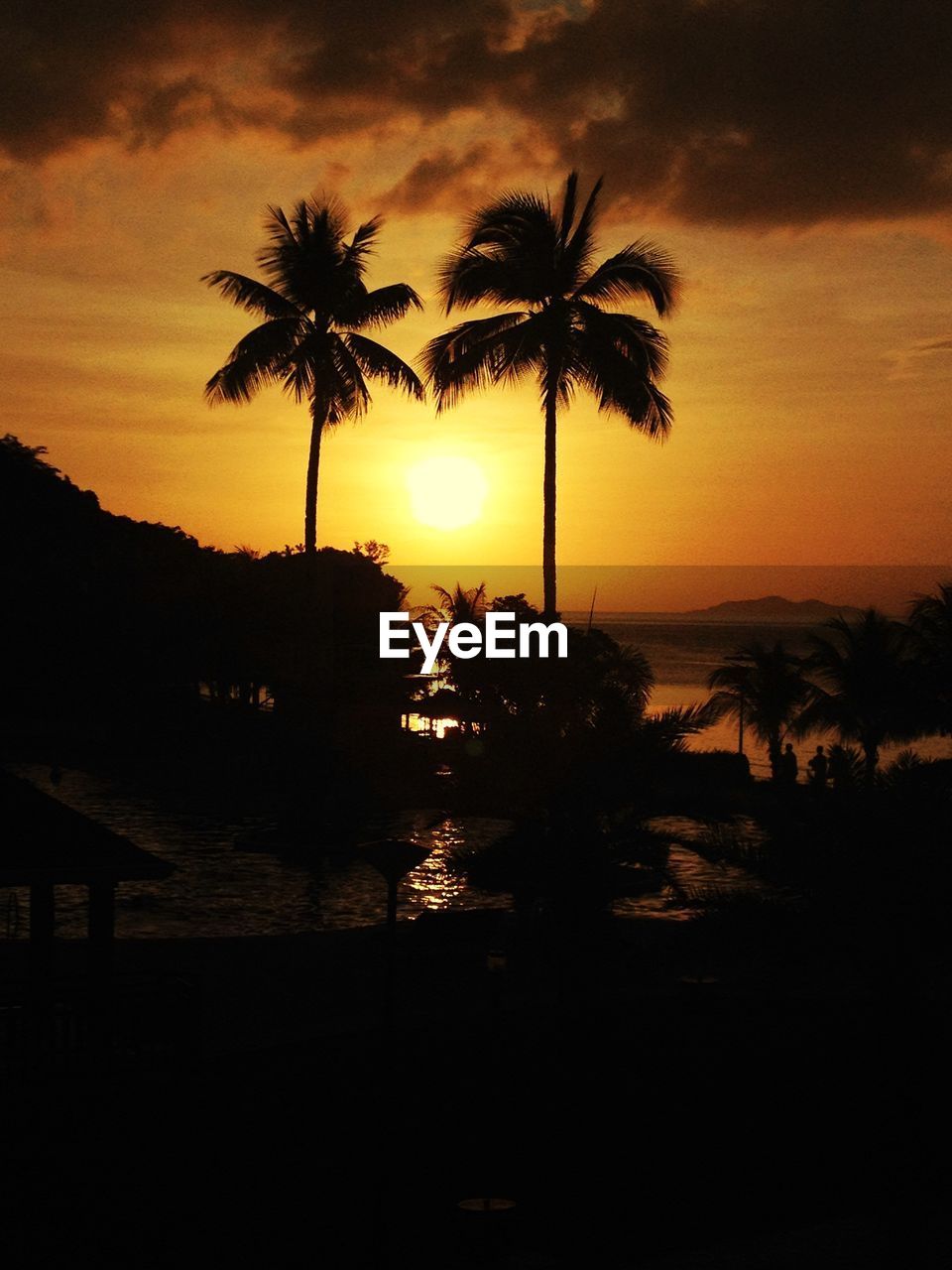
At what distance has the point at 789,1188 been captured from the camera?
441 inches

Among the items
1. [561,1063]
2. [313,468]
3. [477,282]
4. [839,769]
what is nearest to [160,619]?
[313,468]

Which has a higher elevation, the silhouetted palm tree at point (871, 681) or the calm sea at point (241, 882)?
the silhouetted palm tree at point (871, 681)

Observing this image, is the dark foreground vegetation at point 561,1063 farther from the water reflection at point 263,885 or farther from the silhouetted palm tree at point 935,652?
the silhouetted palm tree at point 935,652

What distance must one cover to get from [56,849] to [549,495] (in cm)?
2836

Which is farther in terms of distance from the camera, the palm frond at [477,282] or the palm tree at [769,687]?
the palm tree at [769,687]

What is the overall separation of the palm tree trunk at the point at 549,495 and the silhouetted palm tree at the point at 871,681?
10213 millimetres

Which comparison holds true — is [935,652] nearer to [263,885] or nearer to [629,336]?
[629,336]

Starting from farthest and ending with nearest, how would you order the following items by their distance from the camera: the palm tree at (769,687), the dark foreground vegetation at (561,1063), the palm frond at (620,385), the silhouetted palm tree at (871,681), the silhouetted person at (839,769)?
the palm tree at (769,687) → the silhouetted palm tree at (871,681) → the palm frond at (620,385) → the silhouetted person at (839,769) → the dark foreground vegetation at (561,1063)

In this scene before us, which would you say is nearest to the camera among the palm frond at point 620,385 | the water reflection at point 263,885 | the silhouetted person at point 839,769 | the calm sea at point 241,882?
the silhouetted person at point 839,769

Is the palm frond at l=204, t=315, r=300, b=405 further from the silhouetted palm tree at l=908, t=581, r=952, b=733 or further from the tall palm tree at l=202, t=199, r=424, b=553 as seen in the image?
the silhouetted palm tree at l=908, t=581, r=952, b=733

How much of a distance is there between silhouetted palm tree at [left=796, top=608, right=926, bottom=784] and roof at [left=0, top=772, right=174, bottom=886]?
3438cm

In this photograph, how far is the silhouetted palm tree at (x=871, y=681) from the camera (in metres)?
43.2

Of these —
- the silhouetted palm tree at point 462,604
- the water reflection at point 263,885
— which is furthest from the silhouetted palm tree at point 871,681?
the silhouetted palm tree at point 462,604

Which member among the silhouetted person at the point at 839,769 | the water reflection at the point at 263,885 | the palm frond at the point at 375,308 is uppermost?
the palm frond at the point at 375,308
